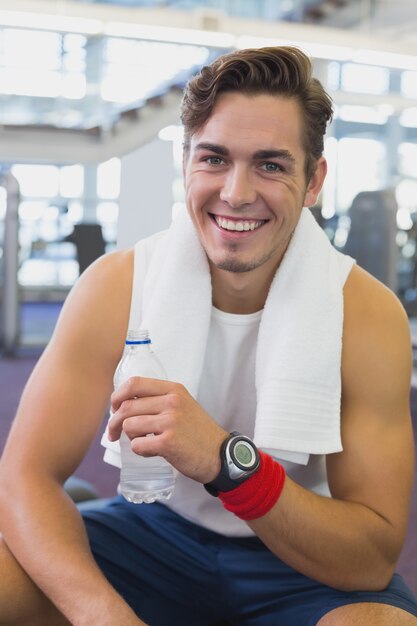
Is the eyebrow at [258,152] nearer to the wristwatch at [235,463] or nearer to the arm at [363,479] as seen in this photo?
the arm at [363,479]

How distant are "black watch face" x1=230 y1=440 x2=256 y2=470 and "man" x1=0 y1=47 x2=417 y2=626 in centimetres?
2

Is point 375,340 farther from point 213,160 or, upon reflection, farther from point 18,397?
point 18,397

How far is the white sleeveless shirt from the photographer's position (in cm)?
147

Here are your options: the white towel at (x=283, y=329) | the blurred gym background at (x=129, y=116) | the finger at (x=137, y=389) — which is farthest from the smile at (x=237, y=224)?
the blurred gym background at (x=129, y=116)

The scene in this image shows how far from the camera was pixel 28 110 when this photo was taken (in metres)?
9.71

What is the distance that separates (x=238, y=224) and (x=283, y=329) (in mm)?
212

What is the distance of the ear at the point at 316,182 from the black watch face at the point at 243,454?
58 centimetres

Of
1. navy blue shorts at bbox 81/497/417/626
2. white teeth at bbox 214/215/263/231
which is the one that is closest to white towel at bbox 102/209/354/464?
white teeth at bbox 214/215/263/231

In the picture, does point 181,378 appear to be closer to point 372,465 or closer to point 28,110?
point 372,465

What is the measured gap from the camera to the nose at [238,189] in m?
Result: 1.36

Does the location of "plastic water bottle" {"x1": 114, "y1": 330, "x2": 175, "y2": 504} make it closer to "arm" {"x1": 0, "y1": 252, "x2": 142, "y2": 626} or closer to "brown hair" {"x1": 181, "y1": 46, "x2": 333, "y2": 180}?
"arm" {"x1": 0, "y1": 252, "x2": 142, "y2": 626}

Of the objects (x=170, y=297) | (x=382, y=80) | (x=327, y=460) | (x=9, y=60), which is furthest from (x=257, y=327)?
(x=382, y=80)

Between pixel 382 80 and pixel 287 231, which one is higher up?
pixel 382 80

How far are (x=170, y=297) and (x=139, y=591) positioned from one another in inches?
22.8
